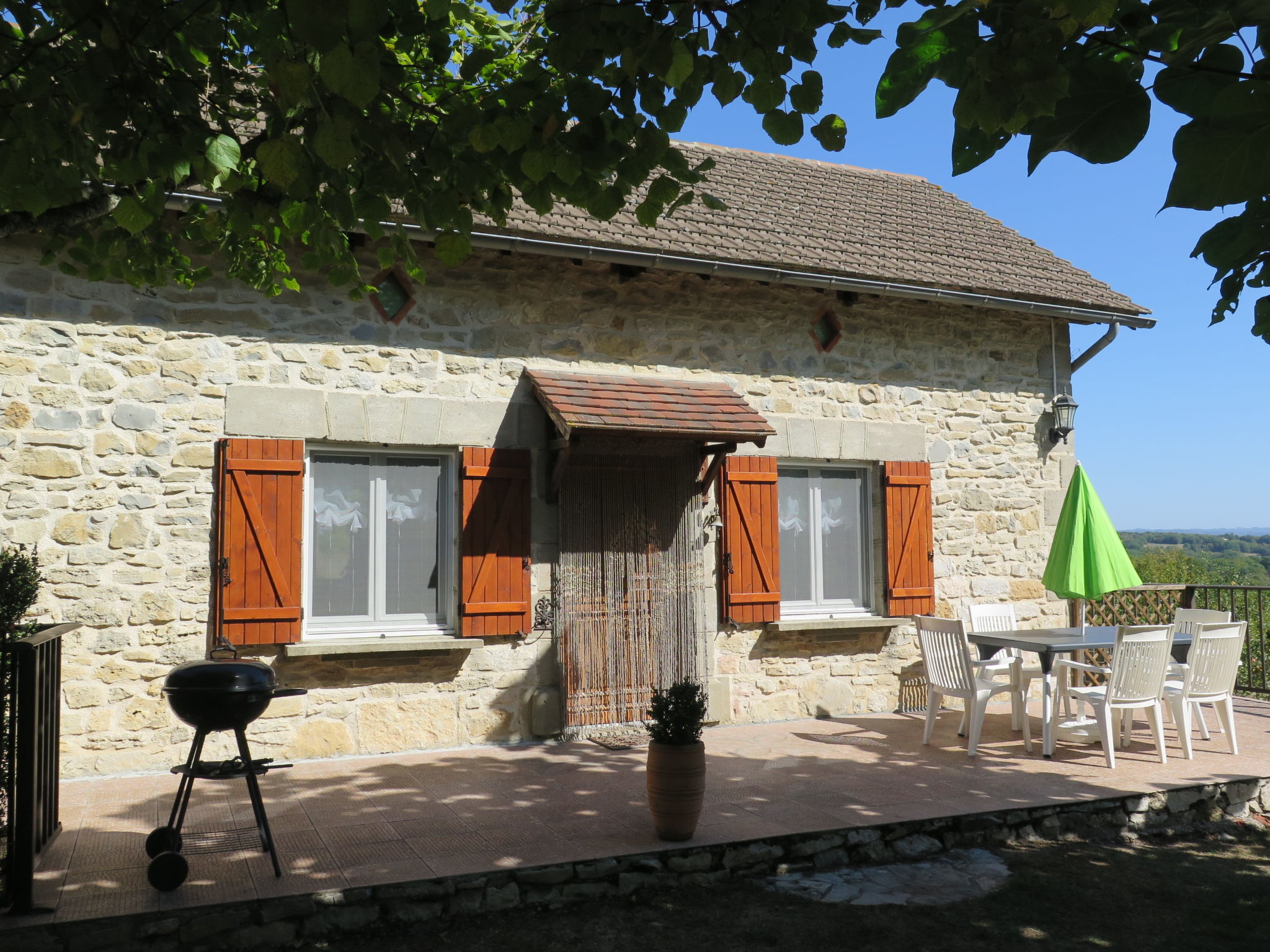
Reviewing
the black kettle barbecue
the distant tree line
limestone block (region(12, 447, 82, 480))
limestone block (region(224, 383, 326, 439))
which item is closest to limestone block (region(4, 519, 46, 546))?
limestone block (region(12, 447, 82, 480))

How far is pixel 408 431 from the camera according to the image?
6586 millimetres

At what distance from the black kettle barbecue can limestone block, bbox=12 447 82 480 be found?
244cm

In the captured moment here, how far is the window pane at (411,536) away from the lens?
667 cm

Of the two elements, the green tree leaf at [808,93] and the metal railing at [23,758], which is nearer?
the green tree leaf at [808,93]

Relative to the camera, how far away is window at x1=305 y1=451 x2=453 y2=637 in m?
6.49

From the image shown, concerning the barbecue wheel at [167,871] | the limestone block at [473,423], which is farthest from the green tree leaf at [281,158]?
the limestone block at [473,423]

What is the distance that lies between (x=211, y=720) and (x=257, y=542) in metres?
2.29

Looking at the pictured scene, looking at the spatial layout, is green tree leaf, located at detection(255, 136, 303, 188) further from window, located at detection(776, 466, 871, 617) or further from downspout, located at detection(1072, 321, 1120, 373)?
downspout, located at detection(1072, 321, 1120, 373)

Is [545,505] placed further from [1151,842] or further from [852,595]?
[1151,842]

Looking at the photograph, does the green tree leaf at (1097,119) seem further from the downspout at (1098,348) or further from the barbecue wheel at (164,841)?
the downspout at (1098,348)

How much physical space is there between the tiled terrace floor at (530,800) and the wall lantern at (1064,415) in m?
2.79

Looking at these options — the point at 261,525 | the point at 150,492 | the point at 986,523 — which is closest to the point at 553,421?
the point at 261,525

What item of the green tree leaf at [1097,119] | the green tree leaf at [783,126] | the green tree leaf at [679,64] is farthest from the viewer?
the green tree leaf at [783,126]

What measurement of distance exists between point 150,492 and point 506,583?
2.29 metres
